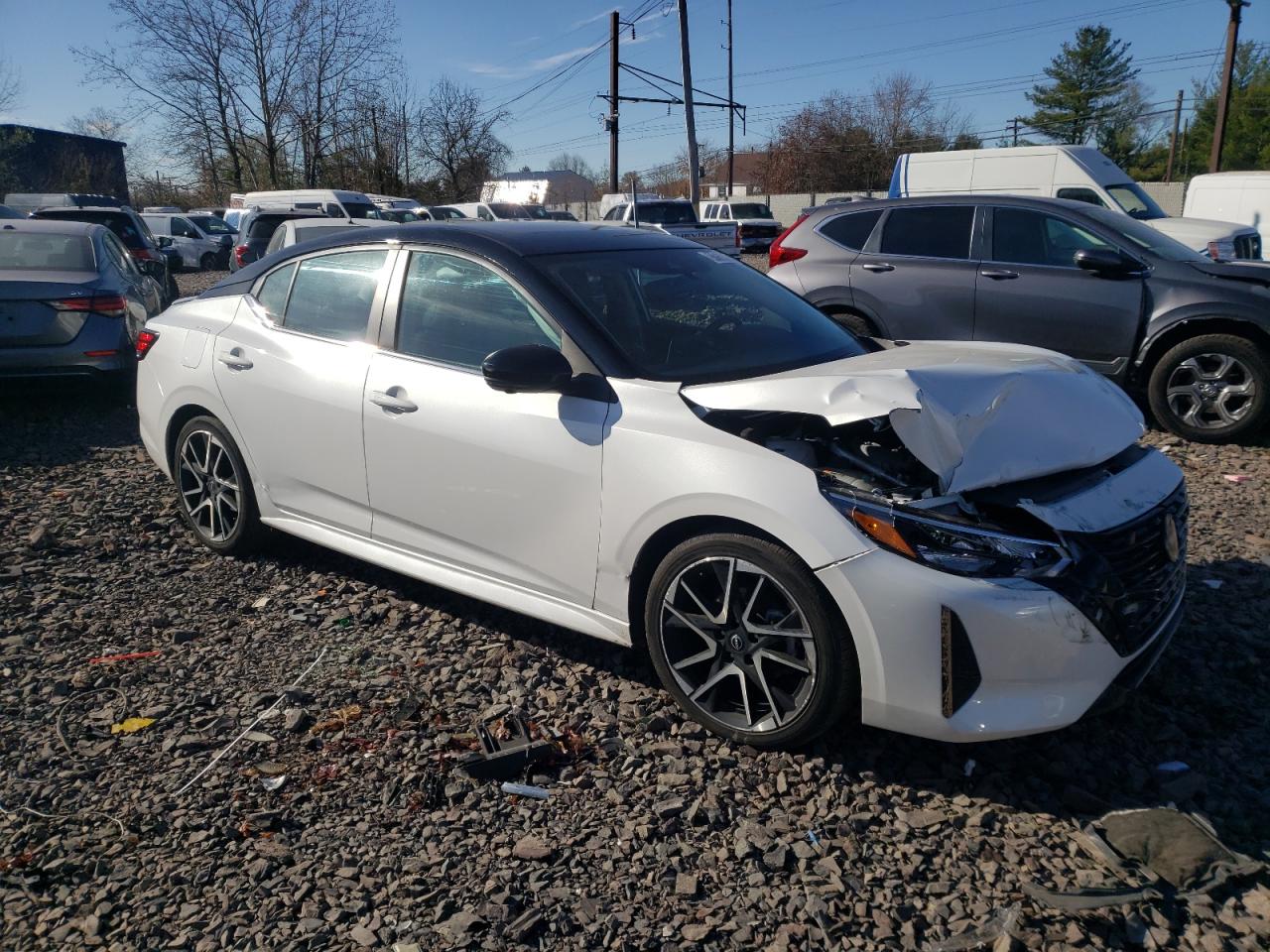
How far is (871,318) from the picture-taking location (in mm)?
8289

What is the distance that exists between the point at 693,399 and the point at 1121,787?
184 cm

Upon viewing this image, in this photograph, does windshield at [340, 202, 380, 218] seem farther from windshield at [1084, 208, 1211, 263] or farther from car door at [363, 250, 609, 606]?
car door at [363, 250, 609, 606]

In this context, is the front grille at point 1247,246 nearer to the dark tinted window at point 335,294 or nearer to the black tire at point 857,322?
the black tire at point 857,322

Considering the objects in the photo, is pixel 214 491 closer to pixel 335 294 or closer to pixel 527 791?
pixel 335 294

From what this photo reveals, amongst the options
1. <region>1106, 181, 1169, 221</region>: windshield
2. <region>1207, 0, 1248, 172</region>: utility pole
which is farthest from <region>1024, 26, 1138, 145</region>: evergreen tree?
<region>1106, 181, 1169, 221</region>: windshield

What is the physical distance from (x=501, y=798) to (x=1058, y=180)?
46.9ft

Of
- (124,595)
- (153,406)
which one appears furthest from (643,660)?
(153,406)

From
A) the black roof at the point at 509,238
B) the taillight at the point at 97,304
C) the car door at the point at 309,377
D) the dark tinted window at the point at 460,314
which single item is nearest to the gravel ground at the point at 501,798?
the car door at the point at 309,377

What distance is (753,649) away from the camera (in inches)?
124

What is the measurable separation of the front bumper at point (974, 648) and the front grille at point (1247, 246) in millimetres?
9729

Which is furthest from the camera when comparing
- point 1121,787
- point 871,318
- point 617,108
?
point 617,108

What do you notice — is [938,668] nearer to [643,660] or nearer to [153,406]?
[643,660]

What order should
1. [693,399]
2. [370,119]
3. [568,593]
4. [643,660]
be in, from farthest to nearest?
[370,119], [643,660], [568,593], [693,399]

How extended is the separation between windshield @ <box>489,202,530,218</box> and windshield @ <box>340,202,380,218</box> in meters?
3.36
